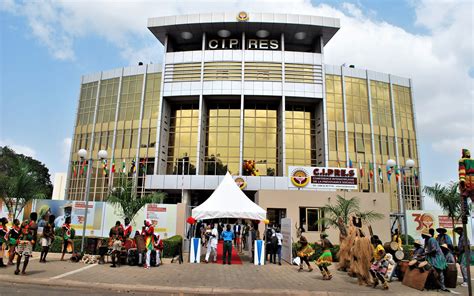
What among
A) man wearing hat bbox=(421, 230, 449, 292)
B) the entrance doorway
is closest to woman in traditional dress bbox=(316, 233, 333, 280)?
man wearing hat bbox=(421, 230, 449, 292)

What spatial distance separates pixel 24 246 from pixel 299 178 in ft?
57.5

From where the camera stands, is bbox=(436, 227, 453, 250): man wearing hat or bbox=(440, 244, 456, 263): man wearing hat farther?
bbox=(436, 227, 453, 250): man wearing hat

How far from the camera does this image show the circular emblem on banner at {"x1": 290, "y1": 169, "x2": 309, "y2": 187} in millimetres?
23734

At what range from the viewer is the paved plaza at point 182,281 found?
8906 millimetres

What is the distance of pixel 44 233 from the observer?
41.3 feet

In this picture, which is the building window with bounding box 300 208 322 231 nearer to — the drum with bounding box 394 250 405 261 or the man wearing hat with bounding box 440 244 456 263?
the drum with bounding box 394 250 405 261

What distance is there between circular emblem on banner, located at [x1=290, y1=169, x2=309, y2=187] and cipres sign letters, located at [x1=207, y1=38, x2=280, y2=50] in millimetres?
19603

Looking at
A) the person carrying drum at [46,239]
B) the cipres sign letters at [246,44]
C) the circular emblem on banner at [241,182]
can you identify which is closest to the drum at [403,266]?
the person carrying drum at [46,239]

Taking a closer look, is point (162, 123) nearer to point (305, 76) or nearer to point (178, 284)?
point (305, 76)

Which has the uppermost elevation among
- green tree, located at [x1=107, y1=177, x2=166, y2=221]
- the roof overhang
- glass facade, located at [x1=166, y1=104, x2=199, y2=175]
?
the roof overhang

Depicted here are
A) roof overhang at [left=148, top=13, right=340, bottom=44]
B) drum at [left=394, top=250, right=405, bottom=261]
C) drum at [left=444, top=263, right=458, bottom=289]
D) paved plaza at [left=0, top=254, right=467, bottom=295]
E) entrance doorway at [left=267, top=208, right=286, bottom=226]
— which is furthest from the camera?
roof overhang at [left=148, top=13, right=340, bottom=44]

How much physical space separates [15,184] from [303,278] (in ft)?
53.8

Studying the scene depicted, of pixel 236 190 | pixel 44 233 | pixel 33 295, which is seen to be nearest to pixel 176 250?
pixel 236 190

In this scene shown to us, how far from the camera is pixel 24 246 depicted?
1034 cm
